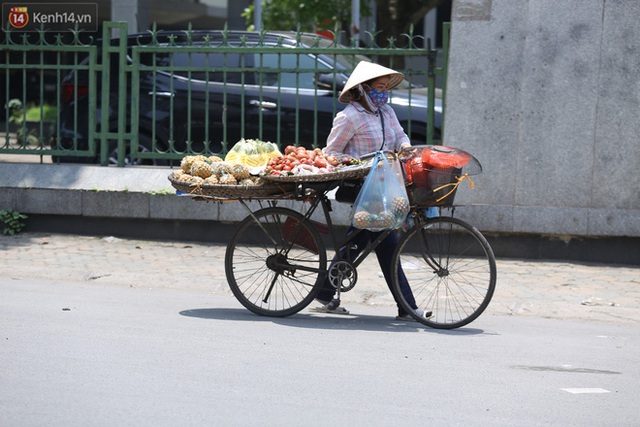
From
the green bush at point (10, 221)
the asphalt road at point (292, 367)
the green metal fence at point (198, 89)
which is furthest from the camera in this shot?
the green bush at point (10, 221)

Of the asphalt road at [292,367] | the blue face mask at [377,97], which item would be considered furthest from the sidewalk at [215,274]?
the blue face mask at [377,97]

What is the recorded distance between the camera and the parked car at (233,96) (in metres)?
10.3

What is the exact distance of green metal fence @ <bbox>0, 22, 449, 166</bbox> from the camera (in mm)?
10203

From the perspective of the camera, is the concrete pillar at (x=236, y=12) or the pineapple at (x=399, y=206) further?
the concrete pillar at (x=236, y=12)

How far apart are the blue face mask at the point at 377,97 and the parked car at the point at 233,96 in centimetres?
248

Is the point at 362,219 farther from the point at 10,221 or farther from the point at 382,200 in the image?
the point at 10,221

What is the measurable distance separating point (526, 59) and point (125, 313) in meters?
4.46

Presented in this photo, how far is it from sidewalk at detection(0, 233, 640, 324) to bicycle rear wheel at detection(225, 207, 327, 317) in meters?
0.77

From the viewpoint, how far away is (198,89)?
1102cm

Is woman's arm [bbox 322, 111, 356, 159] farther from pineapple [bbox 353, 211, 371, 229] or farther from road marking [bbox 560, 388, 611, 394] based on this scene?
road marking [bbox 560, 388, 611, 394]

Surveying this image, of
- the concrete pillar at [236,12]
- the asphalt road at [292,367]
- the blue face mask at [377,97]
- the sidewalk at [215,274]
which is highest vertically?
the concrete pillar at [236,12]

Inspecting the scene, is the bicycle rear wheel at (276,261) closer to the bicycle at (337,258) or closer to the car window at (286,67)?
the bicycle at (337,258)

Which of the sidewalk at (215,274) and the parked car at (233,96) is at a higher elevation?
the parked car at (233,96)

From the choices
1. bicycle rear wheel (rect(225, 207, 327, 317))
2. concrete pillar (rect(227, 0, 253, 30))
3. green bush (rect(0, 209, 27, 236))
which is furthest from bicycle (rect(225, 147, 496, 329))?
concrete pillar (rect(227, 0, 253, 30))
